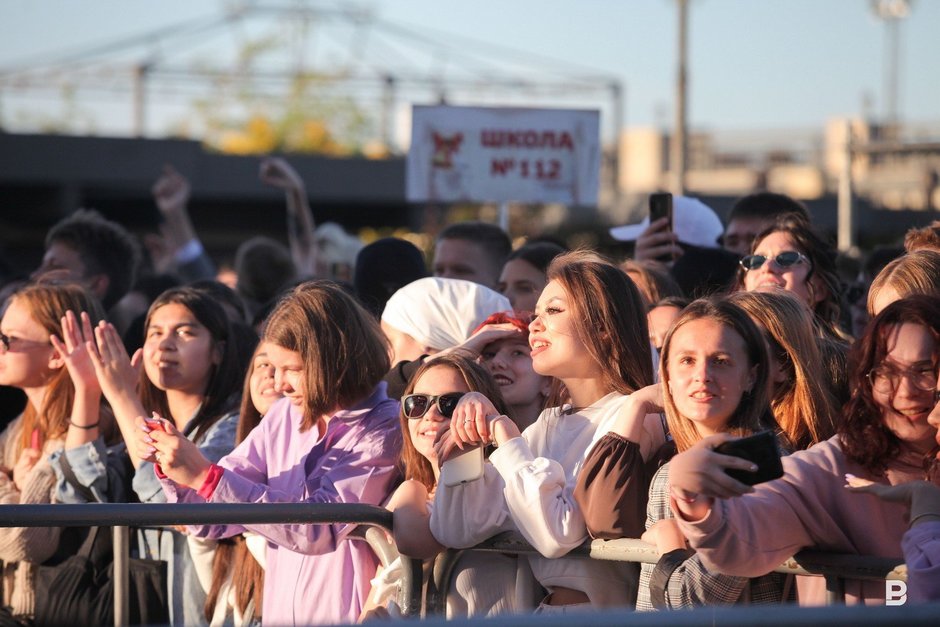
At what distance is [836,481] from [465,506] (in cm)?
109

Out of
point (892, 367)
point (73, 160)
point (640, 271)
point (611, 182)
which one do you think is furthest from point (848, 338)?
point (611, 182)

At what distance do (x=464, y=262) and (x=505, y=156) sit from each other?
228 centimetres

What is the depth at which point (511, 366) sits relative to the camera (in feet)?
16.0

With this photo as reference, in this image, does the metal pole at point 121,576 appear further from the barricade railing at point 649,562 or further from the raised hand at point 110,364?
the barricade railing at point 649,562

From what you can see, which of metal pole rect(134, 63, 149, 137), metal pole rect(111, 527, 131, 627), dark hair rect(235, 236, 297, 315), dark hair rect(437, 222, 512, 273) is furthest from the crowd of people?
metal pole rect(134, 63, 149, 137)

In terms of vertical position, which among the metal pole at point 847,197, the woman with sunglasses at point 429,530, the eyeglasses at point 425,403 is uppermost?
the metal pole at point 847,197

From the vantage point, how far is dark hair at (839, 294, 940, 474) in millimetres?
3291

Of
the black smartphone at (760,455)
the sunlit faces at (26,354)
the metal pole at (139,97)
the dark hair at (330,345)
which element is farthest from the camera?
the metal pole at (139,97)

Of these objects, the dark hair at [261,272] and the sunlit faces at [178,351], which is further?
the dark hair at [261,272]

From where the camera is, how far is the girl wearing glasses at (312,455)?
4.32 metres

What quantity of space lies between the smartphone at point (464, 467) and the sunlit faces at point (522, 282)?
2477 millimetres

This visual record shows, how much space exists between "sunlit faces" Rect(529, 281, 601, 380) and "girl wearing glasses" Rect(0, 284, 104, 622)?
2.19m

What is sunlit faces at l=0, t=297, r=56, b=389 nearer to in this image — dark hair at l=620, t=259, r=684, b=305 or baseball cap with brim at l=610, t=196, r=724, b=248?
dark hair at l=620, t=259, r=684, b=305

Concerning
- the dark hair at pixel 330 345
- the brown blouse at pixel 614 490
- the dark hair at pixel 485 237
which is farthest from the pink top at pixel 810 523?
the dark hair at pixel 485 237
